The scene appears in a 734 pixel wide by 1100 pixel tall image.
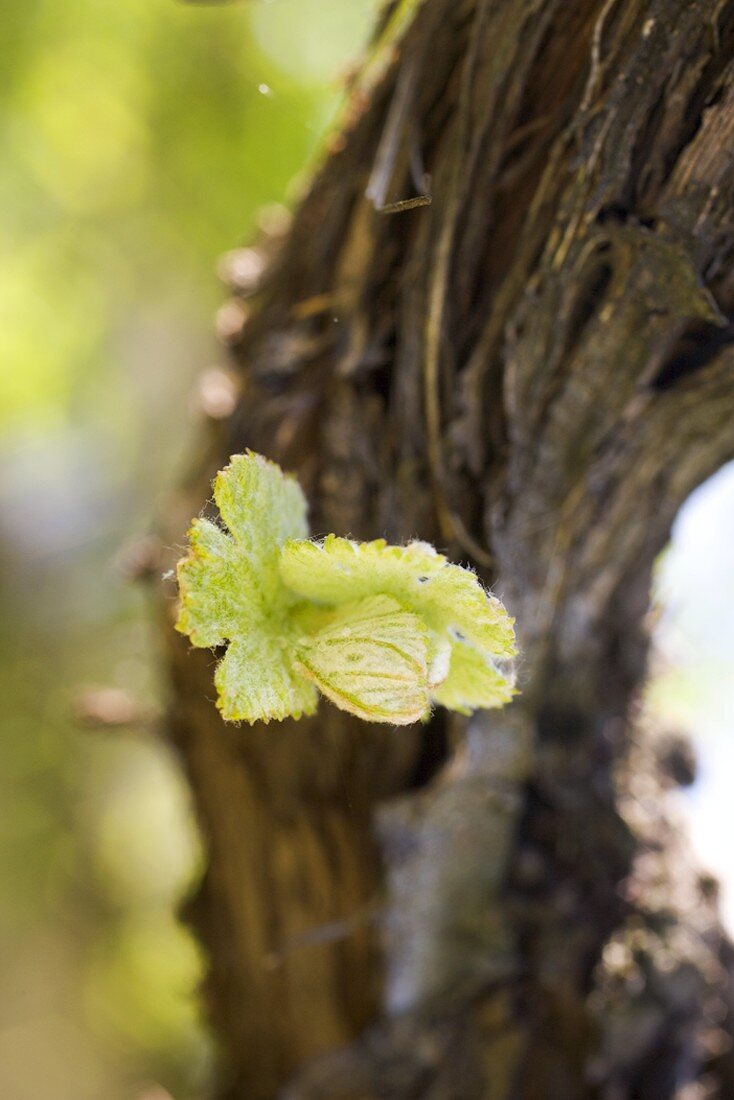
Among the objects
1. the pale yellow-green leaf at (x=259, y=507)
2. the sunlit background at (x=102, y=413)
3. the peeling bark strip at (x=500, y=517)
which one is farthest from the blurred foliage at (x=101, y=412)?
the pale yellow-green leaf at (x=259, y=507)

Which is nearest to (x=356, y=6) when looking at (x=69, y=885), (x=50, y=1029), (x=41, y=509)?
(x=41, y=509)

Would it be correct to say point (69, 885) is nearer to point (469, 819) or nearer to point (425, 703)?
point (469, 819)

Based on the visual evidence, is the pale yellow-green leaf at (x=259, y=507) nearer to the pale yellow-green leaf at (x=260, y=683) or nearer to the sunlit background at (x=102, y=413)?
the pale yellow-green leaf at (x=260, y=683)

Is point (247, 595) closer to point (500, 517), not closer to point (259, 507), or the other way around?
point (259, 507)

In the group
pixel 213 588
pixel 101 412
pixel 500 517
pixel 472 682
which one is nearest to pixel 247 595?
pixel 213 588

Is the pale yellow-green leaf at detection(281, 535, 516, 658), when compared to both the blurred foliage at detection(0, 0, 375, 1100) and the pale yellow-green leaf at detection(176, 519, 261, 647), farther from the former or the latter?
the blurred foliage at detection(0, 0, 375, 1100)

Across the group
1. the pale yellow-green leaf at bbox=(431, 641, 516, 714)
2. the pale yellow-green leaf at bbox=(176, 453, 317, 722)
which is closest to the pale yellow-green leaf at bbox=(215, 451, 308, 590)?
the pale yellow-green leaf at bbox=(176, 453, 317, 722)
